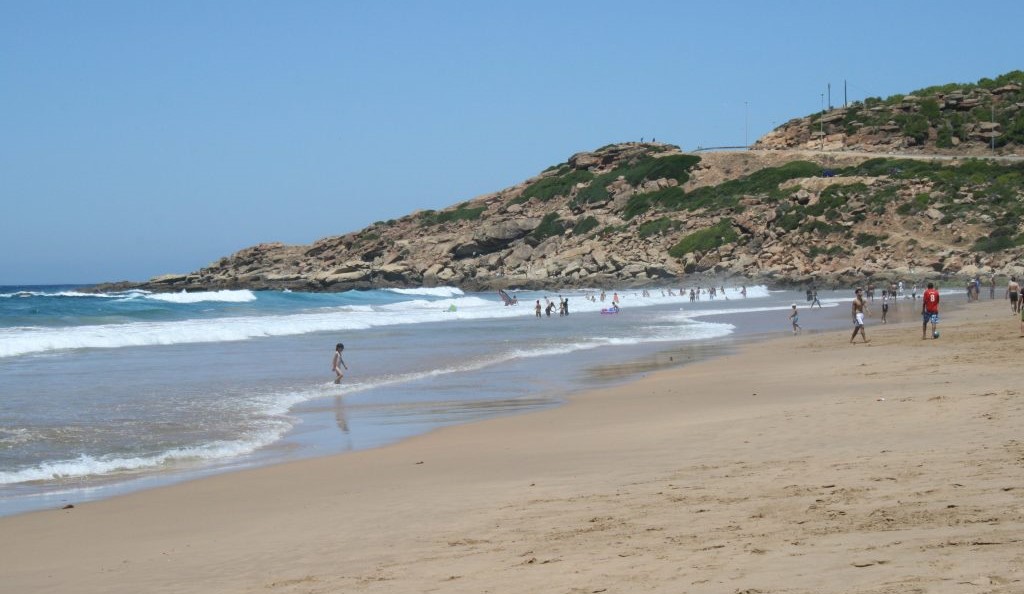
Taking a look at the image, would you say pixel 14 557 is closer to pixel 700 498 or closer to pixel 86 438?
pixel 700 498

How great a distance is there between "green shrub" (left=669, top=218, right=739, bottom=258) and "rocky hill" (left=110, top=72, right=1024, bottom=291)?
17cm

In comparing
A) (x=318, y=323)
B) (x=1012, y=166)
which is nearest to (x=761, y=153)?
(x=1012, y=166)

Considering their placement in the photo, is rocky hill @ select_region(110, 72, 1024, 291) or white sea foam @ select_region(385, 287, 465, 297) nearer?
rocky hill @ select_region(110, 72, 1024, 291)

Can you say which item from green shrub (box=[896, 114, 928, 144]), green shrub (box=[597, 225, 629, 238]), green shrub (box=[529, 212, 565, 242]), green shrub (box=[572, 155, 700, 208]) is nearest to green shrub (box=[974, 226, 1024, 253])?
green shrub (box=[896, 114, 928, 144])

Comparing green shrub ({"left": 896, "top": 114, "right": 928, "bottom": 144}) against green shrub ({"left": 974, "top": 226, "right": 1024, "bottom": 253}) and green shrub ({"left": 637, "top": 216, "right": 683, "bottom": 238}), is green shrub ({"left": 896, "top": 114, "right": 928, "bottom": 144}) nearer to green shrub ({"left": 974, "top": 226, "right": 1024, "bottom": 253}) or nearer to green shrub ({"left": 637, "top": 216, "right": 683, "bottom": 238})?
green shrub ({"left": 637, "top": 216, "right": 683, "bottom": 238})

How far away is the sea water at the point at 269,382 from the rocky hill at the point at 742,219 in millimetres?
31937

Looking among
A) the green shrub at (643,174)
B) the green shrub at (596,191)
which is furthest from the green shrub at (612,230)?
the green shrub at (596,191)

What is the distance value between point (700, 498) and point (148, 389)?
1344 centimetres

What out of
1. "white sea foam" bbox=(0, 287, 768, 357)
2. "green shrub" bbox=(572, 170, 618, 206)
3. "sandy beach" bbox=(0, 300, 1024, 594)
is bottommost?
"sandy beach" bbox=(0, 300, 1024, 594)

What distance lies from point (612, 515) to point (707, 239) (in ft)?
251

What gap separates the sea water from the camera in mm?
11531

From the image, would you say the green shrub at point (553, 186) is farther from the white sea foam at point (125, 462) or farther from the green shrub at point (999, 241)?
the white sea foam at point (125, 462)

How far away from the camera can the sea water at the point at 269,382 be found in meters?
11.5

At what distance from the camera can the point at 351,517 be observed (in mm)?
7852
